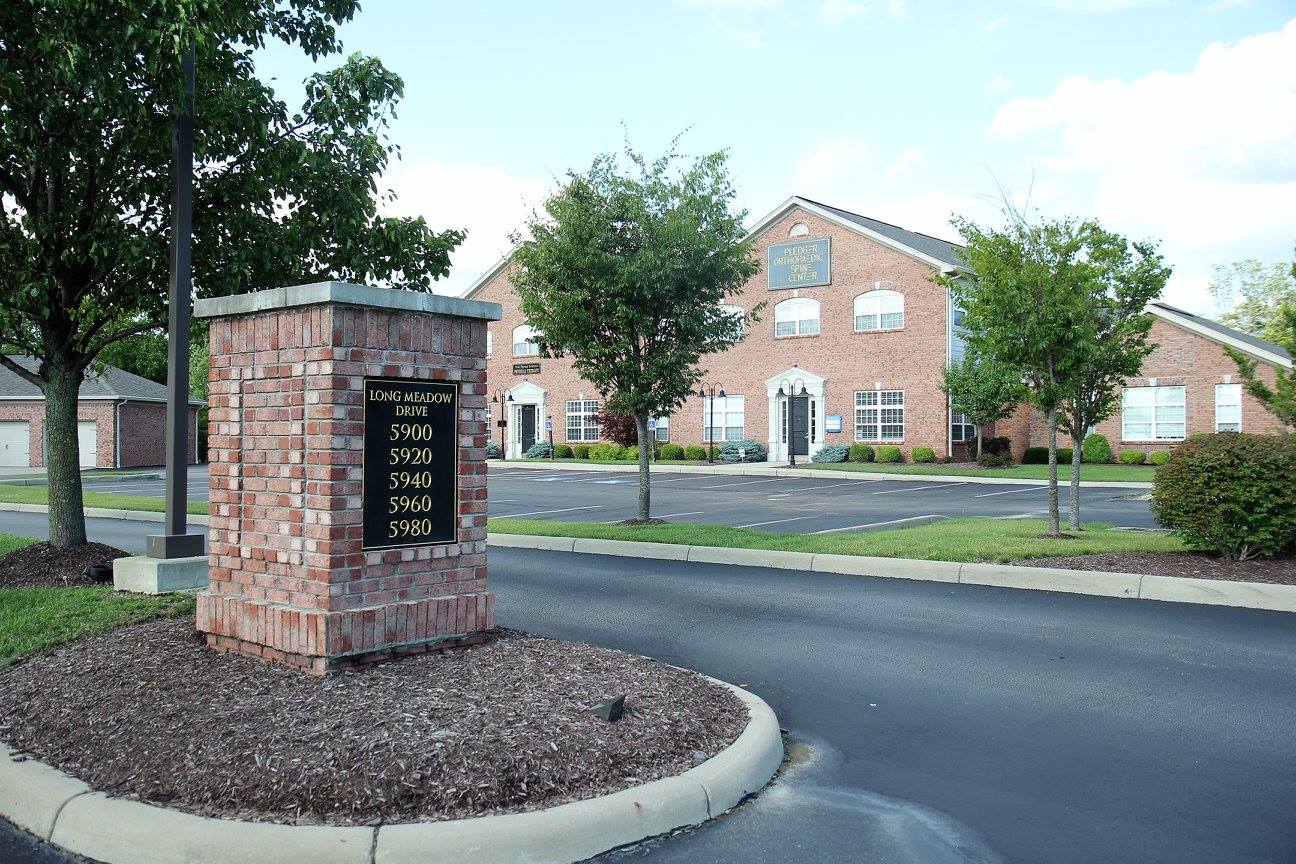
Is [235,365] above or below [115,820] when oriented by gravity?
above

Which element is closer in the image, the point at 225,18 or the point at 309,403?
the point at 309,403

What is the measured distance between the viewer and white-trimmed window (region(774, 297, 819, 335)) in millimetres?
38500

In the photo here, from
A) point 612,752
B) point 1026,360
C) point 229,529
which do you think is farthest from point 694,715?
point 1026,360

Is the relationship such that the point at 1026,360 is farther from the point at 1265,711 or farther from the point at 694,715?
the point at 694,715

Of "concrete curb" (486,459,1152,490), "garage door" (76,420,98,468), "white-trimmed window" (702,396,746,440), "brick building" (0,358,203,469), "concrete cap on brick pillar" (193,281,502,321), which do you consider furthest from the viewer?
"garage door" (76,420,98,468)

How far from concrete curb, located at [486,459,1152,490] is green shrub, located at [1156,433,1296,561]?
55.0 ft

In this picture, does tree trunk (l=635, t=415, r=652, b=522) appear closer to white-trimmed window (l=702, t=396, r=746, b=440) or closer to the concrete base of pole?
the concrete base of pole

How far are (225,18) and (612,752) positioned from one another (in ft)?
23.5

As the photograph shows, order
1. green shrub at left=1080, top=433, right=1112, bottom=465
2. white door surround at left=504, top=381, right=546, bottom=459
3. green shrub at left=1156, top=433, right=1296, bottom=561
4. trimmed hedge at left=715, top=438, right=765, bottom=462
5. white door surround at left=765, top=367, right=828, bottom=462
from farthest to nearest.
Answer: white door surround at left=504, top=381, right=546, bottom=459 < trimmed hedge at left=715, top=438, right=765, bottom=462 < white door surround at left=765, top=367, right=828, bottom=462 < green shrub at left=1080, top=433, right=1112, bottom=465 < green shrub at left=1156, top=433, right=1296, bottom=561

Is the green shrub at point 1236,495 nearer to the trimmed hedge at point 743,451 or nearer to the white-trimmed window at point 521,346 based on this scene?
the trimmed hedge at point 743,451

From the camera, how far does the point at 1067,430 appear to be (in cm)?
1405

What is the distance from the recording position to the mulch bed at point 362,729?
3.79 metres

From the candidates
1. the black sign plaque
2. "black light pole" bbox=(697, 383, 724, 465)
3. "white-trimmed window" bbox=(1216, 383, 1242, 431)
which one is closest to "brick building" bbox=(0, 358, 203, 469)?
"black light pole" bbox=(697, 383, 724, 465)

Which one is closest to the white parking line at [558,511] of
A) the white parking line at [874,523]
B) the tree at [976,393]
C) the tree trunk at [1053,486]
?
the white parking line at [874,523]
